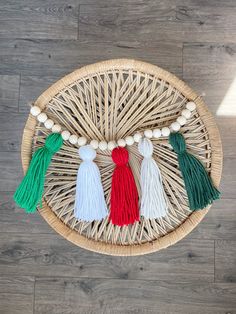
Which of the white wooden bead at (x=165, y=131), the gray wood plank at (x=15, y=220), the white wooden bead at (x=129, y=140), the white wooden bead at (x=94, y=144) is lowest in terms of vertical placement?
the gray wood plank at (x=15, y=220)

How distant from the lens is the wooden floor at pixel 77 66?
121 cm

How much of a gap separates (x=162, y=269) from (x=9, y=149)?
0.57 meters

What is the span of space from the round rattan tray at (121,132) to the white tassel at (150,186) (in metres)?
→ 0.03

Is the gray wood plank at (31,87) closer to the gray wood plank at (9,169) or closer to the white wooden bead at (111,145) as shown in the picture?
the gray wood plank at (9,169)

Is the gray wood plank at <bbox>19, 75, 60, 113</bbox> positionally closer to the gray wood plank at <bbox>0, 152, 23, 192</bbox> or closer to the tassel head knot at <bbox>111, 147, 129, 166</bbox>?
the gray wood plank at <bbox>0, 152, 23, 192</bbox>

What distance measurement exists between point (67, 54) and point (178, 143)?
56 centimetres

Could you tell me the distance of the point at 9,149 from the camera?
126cm

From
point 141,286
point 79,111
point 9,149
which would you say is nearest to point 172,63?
point 79,111

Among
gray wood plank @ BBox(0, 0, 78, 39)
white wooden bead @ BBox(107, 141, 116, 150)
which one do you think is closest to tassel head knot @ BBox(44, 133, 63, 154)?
white wooden bead @ BBox(107, 141, 116, 150)

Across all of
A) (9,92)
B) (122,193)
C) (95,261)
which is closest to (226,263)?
(95,261)

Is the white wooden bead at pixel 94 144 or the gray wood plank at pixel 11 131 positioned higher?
the white wooden bead at pixel 94 144

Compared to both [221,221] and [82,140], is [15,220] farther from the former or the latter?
[221,221]

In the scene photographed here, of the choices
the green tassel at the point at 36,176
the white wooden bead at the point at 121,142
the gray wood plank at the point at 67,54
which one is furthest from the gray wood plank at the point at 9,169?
the white wooden bead at the point at 121,142

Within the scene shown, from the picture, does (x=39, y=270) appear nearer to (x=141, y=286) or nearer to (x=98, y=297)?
(x=98, y=297)
